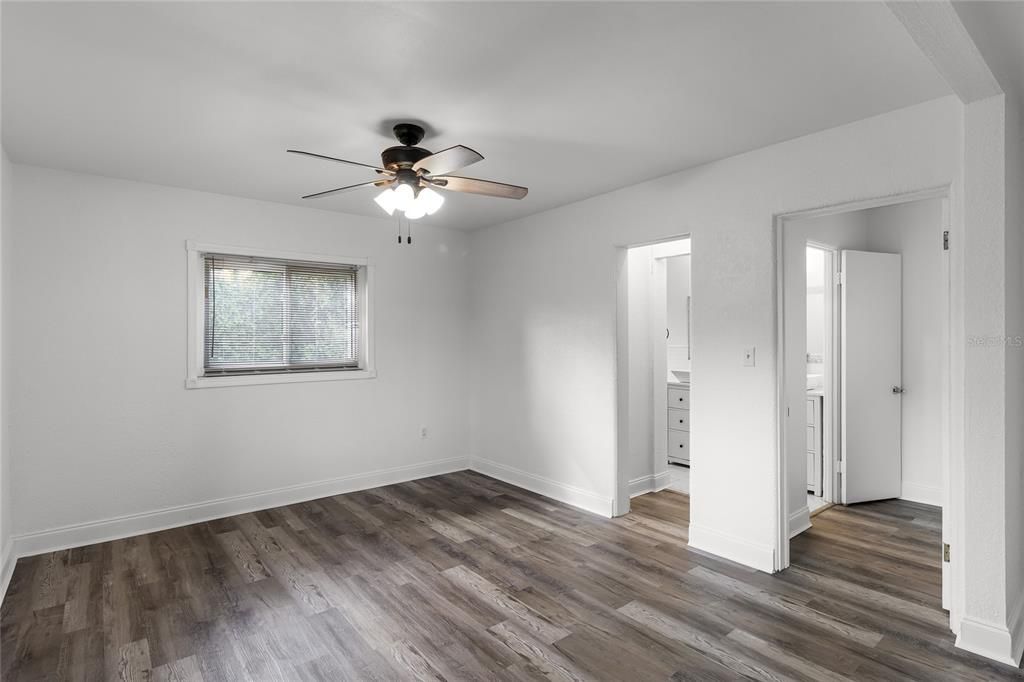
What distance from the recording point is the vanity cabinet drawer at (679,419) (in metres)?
5.71

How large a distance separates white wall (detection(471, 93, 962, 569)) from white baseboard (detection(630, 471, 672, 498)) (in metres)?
0.56

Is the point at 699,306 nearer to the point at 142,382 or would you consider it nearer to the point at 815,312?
the point at 815,312

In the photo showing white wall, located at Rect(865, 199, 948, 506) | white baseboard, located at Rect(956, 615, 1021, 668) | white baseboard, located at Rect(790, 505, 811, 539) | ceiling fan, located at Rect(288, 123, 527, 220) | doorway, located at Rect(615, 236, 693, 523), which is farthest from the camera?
doorway, located at Rect(615, 236, 693, 523)

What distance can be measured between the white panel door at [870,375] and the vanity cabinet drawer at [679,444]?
163 centimetres

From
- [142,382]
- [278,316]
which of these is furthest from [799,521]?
[142,382]

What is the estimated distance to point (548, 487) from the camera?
4.79m

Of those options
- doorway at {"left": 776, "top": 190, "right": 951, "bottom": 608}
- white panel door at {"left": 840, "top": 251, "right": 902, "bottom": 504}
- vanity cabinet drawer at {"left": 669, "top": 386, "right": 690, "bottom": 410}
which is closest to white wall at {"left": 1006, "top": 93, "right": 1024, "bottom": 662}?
doorway at {"left": 776, "top": 190, "right": 951, "bottom": 608}

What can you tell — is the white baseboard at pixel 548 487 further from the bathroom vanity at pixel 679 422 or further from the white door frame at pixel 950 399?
the white door frame at pixel 950 399

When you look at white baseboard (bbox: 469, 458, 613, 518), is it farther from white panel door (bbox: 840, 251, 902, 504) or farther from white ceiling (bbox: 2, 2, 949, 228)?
white ceiling (bbox: 2, 2, 949, 228)

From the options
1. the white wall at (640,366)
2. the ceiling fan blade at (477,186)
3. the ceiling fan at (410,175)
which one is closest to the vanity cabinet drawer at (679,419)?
the white wall at (640,366)

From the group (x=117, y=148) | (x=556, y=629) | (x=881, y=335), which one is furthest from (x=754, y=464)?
(x=117, y=148)

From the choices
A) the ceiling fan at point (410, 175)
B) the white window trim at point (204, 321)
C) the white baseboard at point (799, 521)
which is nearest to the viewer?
the ceiling fan at point (410, 175)

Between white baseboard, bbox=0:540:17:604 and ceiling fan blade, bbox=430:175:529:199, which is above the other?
ceiling fan blade, bbox=430:175:529:199

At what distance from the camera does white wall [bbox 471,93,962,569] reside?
285cm
